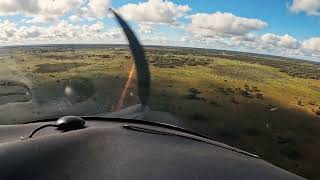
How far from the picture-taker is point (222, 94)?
209ft

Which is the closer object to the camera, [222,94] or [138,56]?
[138,56]

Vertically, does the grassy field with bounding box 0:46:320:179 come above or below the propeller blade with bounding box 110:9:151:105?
below

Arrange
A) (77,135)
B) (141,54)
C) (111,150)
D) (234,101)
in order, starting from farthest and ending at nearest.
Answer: (234,101)
(141,54)
(77,135)
(111,150)

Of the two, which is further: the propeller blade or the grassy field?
the grassy field

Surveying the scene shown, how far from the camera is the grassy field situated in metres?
36.3

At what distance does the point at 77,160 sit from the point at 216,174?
0.76 metres

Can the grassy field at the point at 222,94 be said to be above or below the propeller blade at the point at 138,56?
below

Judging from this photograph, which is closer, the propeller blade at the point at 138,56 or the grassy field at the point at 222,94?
the propeller blade at the point at 138,56

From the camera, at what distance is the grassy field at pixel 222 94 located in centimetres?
3634

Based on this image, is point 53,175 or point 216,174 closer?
point 53,175

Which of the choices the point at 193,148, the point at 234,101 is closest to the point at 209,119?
the point at 234,101

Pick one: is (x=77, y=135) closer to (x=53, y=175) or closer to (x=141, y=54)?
(x=53, y=175)

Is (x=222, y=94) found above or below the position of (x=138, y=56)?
below

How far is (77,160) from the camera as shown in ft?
7.44
